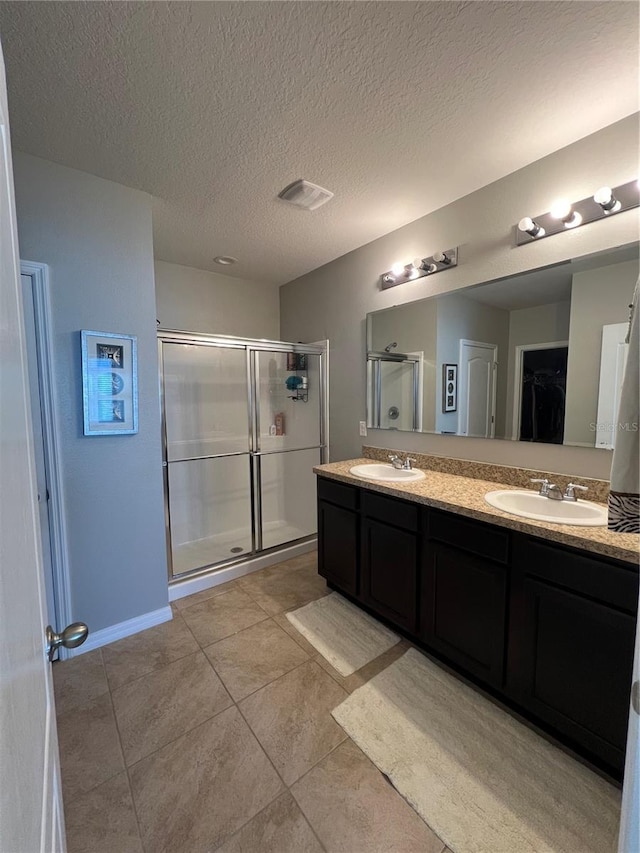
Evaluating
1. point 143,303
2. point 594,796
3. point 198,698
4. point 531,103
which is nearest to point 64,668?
point 198,698

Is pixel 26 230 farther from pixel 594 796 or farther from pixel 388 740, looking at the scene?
pixel 594 796

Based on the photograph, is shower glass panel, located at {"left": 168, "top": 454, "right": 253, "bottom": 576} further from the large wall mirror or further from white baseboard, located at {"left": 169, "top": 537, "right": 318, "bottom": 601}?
the large wall mirror

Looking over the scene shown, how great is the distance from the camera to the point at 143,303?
2105 millimetres

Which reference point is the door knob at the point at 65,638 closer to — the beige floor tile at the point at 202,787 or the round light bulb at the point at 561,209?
the beige floor tile at the point at 202,787

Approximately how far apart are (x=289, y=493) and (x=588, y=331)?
9.16 feet

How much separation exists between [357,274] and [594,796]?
10.2ft

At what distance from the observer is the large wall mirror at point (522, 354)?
5.50 ft

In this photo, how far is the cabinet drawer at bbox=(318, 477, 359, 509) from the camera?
227cm

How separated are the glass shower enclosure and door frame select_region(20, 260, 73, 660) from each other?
962 mm

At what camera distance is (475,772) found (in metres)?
1.34

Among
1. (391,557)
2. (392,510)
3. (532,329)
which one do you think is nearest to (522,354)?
(532,329)

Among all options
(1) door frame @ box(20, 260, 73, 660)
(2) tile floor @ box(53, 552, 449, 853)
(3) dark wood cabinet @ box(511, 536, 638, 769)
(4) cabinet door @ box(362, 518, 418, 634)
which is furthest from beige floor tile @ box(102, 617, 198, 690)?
(3) dark wood cabinet @ box(511, 536, 638, 769)

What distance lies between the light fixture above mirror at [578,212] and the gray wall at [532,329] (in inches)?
14.4

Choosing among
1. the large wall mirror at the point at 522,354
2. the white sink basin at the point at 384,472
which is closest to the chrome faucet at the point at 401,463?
the white sink basin at the point at 384,472
